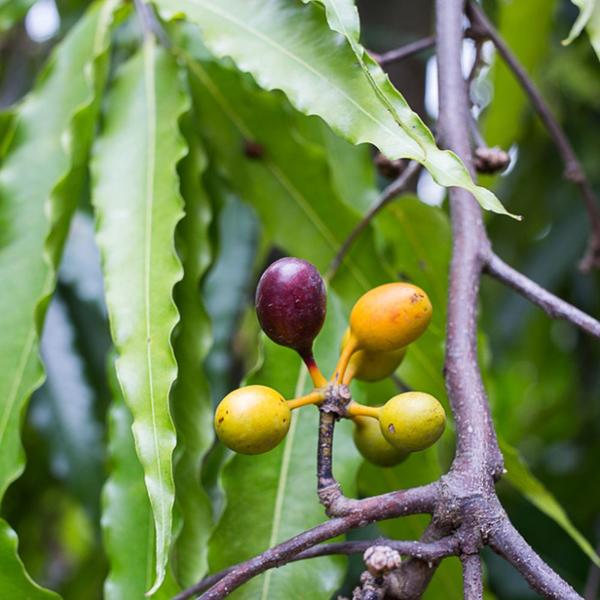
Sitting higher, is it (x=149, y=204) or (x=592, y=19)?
(x=592, y=19)

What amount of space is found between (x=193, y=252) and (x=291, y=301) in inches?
11.9

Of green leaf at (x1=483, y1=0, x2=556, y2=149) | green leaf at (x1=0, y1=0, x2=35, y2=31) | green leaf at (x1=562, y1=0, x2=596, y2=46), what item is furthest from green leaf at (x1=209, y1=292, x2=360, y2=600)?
green leaf at (x1=483, y1=0, x2=556, y2=149)

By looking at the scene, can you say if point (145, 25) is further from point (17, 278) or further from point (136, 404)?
point (136, 404)

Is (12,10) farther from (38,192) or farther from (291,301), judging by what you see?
(291,301)

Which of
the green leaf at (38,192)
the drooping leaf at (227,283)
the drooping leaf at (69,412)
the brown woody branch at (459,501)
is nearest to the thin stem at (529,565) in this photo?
the brown woody branch at (459,501)

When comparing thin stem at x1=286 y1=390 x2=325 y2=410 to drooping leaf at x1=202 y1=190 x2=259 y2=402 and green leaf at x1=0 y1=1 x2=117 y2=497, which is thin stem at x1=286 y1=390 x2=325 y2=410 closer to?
green leaf at x1=0 y1=1 x2=117 y2=497

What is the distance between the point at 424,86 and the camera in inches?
55.3

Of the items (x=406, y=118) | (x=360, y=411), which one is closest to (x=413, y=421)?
(x=360, y=411)

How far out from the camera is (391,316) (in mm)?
522

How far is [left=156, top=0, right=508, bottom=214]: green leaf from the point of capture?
498mm

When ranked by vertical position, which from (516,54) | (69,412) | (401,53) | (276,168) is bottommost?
(69,412)

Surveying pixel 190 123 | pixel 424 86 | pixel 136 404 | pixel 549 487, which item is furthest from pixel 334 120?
pixel 549 487

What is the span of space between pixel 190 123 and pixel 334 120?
1.02 ft

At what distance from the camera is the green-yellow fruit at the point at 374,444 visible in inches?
21.4
